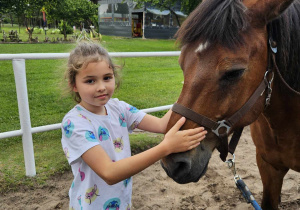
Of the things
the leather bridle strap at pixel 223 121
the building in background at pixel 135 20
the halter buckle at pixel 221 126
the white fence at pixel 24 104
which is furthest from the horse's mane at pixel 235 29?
the building in background at pixel 135 20

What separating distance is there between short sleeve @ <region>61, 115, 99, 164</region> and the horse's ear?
1019 millimetres

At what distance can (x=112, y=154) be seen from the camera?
1573mm

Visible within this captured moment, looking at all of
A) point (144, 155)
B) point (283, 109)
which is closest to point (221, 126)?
point (144, 155)

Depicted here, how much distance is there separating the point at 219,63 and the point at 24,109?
2294 millimetres

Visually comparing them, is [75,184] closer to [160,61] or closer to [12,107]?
[12,107]

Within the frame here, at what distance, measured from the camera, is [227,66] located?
52.4 inches

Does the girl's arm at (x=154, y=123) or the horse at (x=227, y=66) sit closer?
the horse at (x=227, y=66)

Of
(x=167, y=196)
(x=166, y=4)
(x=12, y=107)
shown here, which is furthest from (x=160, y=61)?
(x=166, y=4)

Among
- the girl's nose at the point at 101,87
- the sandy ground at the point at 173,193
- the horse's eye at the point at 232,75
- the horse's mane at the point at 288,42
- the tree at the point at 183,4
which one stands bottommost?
the sandy ground at the point at 173,193

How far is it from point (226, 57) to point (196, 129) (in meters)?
0.38

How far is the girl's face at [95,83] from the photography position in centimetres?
147

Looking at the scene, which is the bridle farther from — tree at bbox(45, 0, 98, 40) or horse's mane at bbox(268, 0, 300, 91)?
tree at bbox(45, 0, 98, 40)

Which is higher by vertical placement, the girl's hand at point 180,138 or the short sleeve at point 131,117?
the girl's hand at point 180,138

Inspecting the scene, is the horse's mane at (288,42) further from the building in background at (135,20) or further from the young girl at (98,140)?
the building in background at (135,20)
